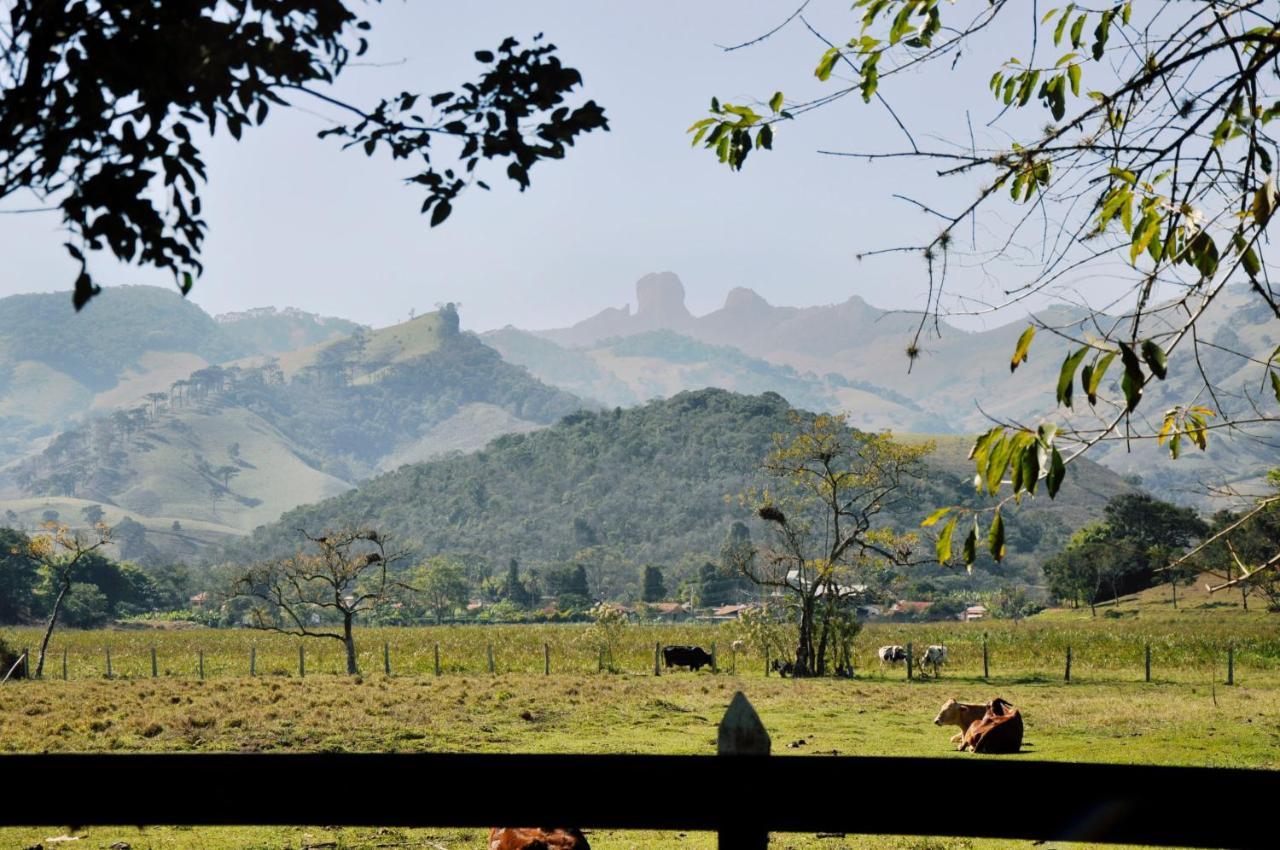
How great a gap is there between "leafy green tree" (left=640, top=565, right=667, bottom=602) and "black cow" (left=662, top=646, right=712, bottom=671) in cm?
9311

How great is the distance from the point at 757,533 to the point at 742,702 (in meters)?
162

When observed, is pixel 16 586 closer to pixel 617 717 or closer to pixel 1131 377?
pixel 617 717

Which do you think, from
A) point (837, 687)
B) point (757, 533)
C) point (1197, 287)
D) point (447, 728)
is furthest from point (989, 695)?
point (757, 533)

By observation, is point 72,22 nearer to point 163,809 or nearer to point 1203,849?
point 163,809

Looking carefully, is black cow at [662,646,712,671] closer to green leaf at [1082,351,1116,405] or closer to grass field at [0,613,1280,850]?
grass field at [0,613,1280,850]

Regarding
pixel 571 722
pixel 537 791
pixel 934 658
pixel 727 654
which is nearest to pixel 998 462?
pixel 537 791

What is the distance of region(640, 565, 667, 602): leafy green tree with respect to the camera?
125312 millimetres

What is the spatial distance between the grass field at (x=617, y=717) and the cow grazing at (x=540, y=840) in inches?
87.6

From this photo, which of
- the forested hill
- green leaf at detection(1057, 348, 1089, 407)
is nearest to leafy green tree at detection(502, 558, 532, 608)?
the forested hill

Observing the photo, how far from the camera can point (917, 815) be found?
2334mm

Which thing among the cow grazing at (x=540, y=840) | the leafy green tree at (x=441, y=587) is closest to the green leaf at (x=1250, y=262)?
the cow grazing at (x=540, y=840)

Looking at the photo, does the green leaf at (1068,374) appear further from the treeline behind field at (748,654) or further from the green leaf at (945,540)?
the treeline behind field at (748,654)

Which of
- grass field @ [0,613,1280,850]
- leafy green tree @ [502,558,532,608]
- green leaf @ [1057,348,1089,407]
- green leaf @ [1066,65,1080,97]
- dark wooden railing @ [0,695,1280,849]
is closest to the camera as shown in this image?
dark wooden railing @ [0,695,1280,849]

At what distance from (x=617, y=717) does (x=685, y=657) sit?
15.1m
